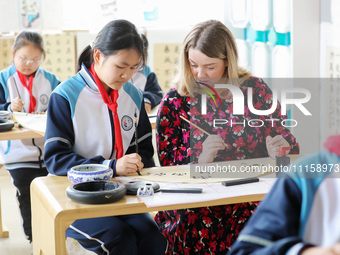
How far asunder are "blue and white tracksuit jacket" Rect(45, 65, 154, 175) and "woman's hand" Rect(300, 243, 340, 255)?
1069mm

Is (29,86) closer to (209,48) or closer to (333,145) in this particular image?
(209,48)

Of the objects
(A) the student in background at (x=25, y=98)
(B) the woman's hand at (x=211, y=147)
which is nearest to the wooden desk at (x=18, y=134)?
(A) the student in background at (x=25, y=98)

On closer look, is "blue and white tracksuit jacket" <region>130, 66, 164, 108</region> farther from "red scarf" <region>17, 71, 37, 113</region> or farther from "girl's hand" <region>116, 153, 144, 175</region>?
"girl's hand" <region>116, 153, 144, 175</region>

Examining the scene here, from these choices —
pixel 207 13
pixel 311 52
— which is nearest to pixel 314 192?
pixel 311 52

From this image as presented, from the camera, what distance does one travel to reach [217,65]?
2215 mm

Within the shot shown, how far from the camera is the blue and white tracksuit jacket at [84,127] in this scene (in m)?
1.94

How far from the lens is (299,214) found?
1.00 metres

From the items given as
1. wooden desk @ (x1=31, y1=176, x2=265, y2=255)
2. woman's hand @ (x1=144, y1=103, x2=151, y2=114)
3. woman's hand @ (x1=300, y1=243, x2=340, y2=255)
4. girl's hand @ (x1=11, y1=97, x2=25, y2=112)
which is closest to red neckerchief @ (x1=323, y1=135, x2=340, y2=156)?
woman's hand @ (x1=300, y1=243, x2=340, y2=255)

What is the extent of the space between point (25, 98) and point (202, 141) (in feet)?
5.40

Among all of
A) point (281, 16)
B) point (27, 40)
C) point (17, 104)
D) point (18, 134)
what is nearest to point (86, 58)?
point (18, 134)

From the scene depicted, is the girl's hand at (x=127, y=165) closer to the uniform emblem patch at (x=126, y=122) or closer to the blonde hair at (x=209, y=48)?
the uniform emblem patch at (x=126, y=122)

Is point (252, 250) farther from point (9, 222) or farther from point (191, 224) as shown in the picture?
point (9, 222)

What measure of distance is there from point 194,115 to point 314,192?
1265 mm

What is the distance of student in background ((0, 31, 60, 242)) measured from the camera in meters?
2.95
